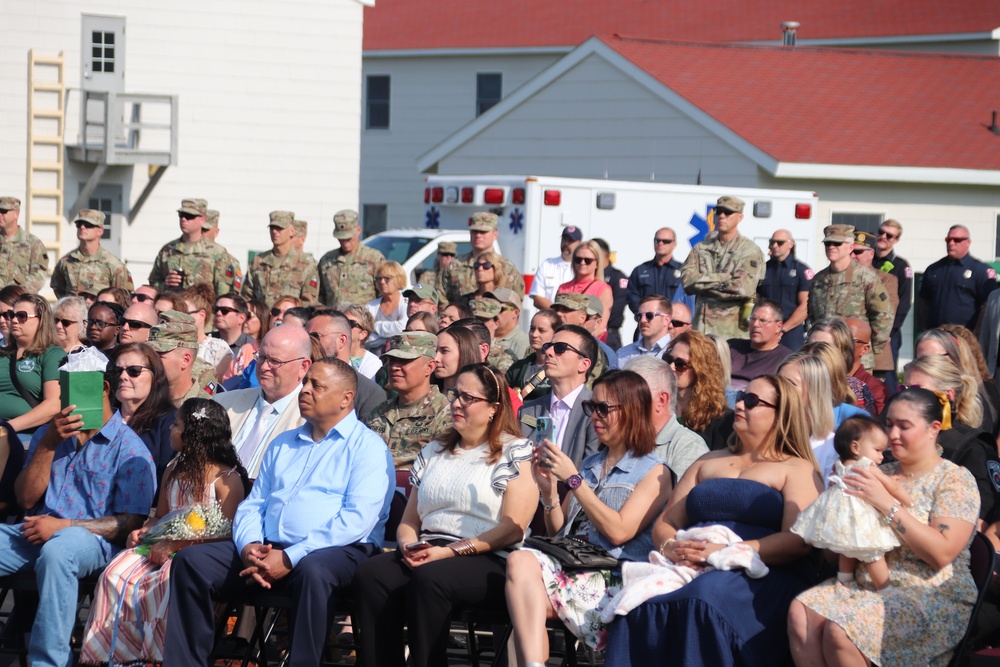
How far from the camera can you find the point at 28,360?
28.3ft

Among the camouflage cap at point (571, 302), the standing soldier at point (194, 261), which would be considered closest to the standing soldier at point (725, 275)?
the camouflage cap at point (571, 302)

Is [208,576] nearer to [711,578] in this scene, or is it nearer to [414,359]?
[414,359]

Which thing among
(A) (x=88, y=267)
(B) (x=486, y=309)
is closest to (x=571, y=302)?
(B) (x=486, y=309)

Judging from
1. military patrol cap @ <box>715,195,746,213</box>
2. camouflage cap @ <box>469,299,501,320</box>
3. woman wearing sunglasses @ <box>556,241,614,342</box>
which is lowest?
camouflage cap @ <box>469,299,501,320</box>

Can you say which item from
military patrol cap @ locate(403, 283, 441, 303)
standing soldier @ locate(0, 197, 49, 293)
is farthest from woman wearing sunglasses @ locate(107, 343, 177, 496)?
standing soldier @ locate(0, 197, 49, 293)

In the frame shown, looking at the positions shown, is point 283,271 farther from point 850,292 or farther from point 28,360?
point 850,292

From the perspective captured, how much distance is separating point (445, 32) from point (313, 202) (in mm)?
8344

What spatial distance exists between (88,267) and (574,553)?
8397mm

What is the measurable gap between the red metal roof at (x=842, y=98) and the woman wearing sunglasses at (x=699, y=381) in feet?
41.0

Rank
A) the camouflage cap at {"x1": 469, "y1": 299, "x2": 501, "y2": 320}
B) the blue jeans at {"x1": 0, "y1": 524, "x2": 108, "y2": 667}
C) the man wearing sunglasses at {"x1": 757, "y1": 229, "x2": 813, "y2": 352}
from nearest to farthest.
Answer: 1. the blue jeans at {"x1": 0, "y1": 524, "x2": 108, "y2": 667}
2. the camouflage cap at {"x1": 469, "y1": 299, "x2": 501, "y2": 320}
3. the man wearing sunglasses at {"x1": 757, "y1": 229, "x2": 813, "y2": 352}

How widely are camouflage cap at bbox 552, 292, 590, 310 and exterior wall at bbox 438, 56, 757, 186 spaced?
10.7 metres

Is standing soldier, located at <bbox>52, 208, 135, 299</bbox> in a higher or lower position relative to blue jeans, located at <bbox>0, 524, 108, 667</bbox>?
higher

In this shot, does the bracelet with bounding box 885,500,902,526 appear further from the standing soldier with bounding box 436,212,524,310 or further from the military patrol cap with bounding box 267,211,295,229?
the military patrol cap with bounding box 267,211,295,229

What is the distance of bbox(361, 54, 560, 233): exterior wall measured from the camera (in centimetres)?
2838
